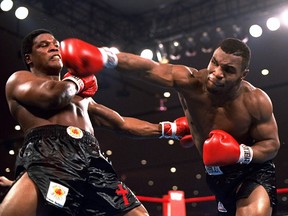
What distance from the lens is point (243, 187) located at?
94.5 inches

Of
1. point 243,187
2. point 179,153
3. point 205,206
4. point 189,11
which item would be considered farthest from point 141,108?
point 243,187

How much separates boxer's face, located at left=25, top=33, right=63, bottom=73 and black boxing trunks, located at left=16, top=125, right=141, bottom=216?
0.32 m

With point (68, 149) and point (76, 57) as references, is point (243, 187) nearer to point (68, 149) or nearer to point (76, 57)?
point (68, 149)

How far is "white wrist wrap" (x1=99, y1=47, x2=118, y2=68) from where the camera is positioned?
7.00 feet

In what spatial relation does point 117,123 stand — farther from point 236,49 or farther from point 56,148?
point 236,49

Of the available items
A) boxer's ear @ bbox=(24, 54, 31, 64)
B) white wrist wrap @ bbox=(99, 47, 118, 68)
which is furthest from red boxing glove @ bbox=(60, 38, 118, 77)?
boxer's ear @ bbox=(24, 54, 31, 64)

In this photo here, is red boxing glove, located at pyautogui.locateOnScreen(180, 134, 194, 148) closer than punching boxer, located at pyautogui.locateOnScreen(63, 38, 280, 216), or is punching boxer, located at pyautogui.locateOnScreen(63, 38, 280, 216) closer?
punching boxer, located at pyautogui.locateOnScreen(63, 38, 280, 216)

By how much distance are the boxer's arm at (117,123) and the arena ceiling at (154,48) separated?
323 cm

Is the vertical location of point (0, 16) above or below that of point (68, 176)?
above

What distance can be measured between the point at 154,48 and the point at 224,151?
413cm

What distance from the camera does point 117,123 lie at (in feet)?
8.84

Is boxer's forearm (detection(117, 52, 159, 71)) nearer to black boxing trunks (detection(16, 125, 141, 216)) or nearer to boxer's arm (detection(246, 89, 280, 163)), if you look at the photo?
black boxing trunks (detection(16, 125, 141, 216))

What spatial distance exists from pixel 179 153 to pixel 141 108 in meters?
1.23

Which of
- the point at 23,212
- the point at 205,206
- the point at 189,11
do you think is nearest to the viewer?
the point at 23,212
